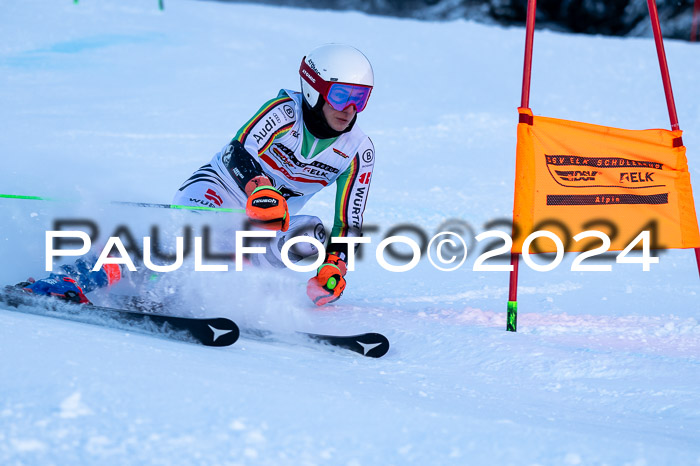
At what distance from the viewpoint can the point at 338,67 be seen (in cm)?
346

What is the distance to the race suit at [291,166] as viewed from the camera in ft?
12.0

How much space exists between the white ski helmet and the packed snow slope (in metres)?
0.94

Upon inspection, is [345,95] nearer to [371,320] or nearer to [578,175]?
[371,320]

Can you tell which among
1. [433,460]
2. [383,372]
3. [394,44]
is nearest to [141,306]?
[383,372]

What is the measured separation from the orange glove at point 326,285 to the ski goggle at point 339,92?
2.49 feet

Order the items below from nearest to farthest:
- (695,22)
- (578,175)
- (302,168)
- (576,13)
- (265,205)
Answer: (265,205) < (578,175) < (302,168) < (695,22) < (576,13)

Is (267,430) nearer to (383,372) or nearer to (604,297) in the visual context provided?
(383,372)

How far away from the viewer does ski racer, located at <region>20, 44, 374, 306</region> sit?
3318 mm

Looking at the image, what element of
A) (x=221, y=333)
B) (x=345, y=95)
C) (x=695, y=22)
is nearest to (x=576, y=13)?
(x=695, y=22)

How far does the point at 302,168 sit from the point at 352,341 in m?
1.33

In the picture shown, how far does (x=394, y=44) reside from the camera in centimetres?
1194

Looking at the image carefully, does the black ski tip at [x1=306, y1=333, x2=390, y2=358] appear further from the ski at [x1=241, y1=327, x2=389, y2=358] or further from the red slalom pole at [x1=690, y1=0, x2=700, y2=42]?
the red slalom pole at [x1=690, y1=0, x2=700, y2=42]

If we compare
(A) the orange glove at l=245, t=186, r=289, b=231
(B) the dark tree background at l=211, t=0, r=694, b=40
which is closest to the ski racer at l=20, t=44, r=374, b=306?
(A) the orange glove at l=245, t=186, r=289, b=231

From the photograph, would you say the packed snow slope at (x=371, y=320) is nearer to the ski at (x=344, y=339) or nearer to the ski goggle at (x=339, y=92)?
the ski at (x=344, y=339)
